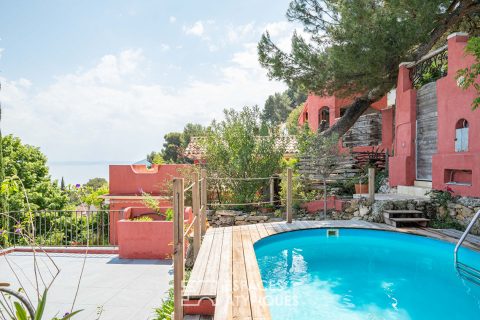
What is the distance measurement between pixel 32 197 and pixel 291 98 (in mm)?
36553

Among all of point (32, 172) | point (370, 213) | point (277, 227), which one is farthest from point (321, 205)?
point (32, 172)

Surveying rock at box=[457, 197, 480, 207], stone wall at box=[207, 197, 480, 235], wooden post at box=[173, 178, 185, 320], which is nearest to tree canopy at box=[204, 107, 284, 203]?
stone wall at box=[207, 197, 480, 235]

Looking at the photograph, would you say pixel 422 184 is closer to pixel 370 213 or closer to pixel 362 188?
pixel 362 188

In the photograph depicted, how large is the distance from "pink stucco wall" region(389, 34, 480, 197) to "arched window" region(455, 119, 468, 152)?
0.09 metres

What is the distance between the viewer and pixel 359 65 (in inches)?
460

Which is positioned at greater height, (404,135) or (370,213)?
(404,135)

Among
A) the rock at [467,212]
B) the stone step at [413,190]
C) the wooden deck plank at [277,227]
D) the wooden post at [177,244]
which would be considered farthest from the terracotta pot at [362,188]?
the wooden post at [177,244]

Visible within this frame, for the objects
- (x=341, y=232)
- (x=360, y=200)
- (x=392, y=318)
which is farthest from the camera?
(x=360, y=200)

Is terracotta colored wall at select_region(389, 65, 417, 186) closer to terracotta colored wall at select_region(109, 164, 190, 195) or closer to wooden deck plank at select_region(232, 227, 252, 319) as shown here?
wooden deck plank at select_region(232, 227, 252, 319)

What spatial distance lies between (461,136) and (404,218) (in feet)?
8.33

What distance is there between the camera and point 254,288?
434cm

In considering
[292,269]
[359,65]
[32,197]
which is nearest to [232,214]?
[292,269]

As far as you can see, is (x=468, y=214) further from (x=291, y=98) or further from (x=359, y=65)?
(x=291, y=98)

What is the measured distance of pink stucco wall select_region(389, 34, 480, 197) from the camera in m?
7.78
